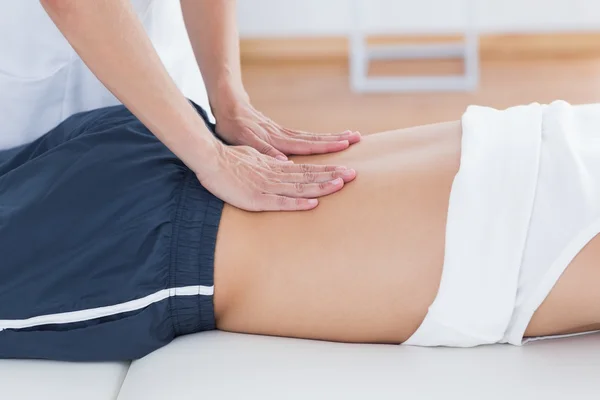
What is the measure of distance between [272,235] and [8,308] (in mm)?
385

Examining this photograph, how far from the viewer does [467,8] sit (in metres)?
3.64

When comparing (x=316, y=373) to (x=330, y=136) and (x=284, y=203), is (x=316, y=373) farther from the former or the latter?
(x=330, y=136)

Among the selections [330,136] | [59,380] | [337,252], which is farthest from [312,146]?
[59,380]

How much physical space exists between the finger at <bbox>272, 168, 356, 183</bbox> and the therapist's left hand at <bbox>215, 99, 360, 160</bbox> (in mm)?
120

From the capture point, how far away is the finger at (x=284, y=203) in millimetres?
1194

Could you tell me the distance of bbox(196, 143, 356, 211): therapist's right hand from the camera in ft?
3.95

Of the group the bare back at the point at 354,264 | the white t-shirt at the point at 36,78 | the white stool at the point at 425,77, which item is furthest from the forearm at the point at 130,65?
the white stool at the point at 425,77

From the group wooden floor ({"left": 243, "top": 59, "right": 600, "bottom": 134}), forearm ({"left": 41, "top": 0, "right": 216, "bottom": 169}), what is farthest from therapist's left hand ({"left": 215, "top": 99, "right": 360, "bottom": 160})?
wooden floor ({"left": 243, "top": 59, "right": 600, "bottom": 134})

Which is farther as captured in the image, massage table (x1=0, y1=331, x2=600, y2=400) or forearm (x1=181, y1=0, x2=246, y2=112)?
forearm (x1=181, y1=0, x2=246, y2=112)

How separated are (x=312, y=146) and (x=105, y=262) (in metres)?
0.43

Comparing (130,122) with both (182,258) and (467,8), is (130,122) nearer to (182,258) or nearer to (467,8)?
(182,258)

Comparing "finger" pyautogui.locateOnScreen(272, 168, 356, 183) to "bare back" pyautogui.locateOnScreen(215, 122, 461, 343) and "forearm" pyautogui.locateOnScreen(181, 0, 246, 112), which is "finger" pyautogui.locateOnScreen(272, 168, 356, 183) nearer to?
"bare back" pyautogui.locateOnScreen(215, 122, 461, 343)

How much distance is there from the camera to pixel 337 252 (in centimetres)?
114

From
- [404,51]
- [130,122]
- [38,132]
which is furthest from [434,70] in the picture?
[130,122]
